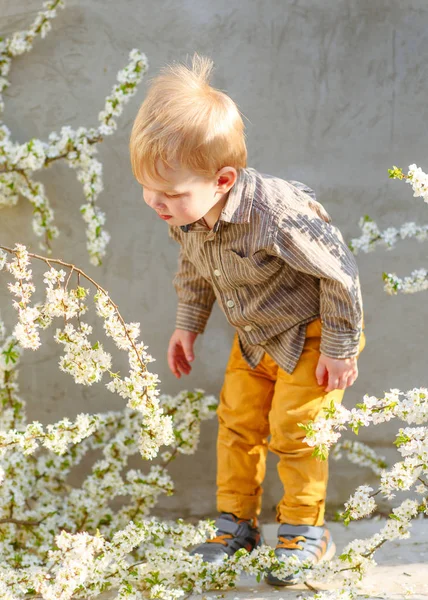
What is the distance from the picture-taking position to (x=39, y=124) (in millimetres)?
2121

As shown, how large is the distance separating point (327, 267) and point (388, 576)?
883 millimetres

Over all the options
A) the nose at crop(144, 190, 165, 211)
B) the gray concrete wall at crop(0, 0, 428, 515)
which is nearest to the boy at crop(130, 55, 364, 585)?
the nose at crop(144, 190, 165, 211)

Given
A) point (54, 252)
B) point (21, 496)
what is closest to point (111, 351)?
point (54, 252)

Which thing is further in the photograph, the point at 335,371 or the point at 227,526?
the point at 227,526

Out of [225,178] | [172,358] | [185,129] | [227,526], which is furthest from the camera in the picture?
[172,358]

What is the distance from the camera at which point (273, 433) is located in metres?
1.90

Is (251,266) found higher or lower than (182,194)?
lower

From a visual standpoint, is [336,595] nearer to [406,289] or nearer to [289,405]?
[289,405]

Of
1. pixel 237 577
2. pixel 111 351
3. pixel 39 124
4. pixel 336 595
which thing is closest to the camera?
pixel 336 595

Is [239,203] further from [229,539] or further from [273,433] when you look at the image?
[229,539]

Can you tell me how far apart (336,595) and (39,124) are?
1.52m

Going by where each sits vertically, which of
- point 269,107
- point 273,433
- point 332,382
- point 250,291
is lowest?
point 273,433

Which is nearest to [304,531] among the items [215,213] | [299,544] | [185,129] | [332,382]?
[299,544]

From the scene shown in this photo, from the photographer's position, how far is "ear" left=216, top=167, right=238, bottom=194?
5.33 feet
